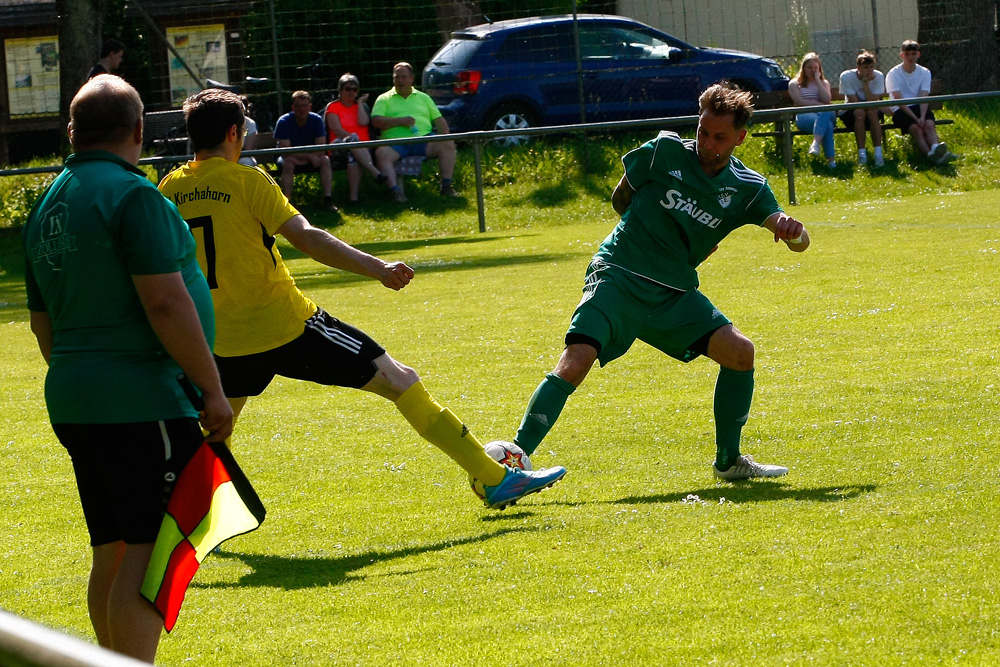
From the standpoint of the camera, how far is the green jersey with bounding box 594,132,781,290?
20.8 ft

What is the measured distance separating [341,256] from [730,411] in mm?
2019

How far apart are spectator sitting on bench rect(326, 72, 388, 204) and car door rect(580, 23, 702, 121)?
3.71 m

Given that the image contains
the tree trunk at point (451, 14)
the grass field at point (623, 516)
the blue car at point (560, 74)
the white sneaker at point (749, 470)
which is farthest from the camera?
the tree trunk at point (451, 14)

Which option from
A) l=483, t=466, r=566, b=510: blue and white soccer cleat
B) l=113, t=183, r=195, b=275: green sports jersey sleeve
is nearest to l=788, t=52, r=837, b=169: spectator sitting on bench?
l=483, t=466, r=566, b=510: blue and white soccer cleat

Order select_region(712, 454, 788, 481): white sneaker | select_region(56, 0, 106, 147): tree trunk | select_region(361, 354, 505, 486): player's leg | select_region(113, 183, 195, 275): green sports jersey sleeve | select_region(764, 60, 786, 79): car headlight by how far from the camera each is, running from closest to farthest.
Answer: select_region(113, 183, 195, 275): green sports jersey sleeve, select_region(361, 354, 505, 486): player's leg, select_region(712, 454, 788, 481): white sneaker, select_region(56, 0, 106, 147): tree trunk, select_region(764, 60, 786, 79): car headlight

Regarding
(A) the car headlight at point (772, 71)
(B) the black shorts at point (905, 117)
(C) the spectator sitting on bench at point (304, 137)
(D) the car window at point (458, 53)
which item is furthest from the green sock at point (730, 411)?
(A) the car headlight at point (772, 71)

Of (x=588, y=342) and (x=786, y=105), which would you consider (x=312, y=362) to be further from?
(x=786, y=105)

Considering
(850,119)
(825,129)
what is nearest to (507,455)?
(825,129)

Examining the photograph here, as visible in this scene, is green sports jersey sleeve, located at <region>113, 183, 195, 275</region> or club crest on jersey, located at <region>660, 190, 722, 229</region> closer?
green sports jersey sleeve, located at <region>113, 183, 195, 275</region>

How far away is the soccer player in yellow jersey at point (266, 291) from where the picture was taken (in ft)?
17.6

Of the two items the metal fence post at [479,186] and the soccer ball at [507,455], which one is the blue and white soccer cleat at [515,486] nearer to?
the soccer ball at [507,455]

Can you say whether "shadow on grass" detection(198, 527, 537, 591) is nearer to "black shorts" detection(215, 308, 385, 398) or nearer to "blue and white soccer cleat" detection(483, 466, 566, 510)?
"blue and white soccer cleat" detection(483, 466, 566, 510)

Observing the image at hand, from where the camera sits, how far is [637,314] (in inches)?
247

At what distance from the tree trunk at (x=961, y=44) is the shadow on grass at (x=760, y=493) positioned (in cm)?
1973
